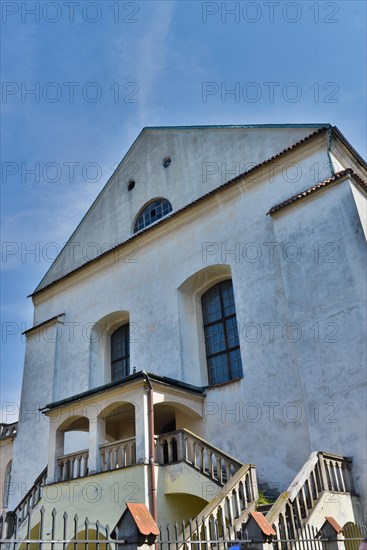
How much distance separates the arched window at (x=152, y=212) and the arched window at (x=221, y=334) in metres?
3.85

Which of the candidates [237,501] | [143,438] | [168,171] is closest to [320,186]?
[168,171]

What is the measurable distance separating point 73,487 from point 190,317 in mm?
6171

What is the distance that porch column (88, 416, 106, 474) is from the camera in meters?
12.6

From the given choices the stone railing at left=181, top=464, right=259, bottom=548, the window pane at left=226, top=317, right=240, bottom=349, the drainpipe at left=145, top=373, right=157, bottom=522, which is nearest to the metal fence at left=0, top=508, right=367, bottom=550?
the stone railing at left=181, top=464, right=259, bottom=548

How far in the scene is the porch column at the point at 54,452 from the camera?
536 inches

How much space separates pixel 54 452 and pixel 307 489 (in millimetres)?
7247

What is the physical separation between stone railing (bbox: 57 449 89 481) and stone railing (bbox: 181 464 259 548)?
447 centimetres

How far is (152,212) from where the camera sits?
63.9ft

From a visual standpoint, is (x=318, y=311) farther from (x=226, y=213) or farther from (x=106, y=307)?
(x=106, y=307)

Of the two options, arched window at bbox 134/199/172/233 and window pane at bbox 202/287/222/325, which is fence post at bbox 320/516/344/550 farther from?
arched window at bbox 134/199/172/233

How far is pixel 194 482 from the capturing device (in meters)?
11.3

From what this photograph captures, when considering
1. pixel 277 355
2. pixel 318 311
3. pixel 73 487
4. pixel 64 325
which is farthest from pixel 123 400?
pixel 64 325

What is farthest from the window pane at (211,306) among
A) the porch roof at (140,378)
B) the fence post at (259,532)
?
the fence post at (259,532)

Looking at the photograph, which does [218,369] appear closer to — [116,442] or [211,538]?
[116,442]
